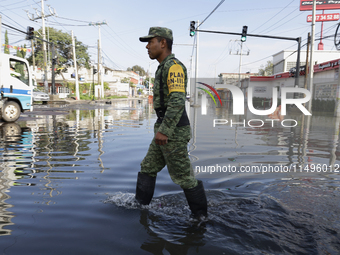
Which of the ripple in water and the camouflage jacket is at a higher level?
the camouflage jacket

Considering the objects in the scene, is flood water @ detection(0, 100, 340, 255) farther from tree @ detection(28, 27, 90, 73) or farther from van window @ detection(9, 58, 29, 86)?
tree @ detection(28, 27, 90, 73)

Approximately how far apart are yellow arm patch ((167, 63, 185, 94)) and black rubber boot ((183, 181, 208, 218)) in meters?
1.01

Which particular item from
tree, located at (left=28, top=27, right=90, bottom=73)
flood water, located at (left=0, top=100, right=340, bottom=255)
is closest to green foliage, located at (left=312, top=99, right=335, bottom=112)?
flood water, located at (left=0, top=100, right=340, bottom=255)

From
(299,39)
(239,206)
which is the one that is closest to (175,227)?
(239,206)

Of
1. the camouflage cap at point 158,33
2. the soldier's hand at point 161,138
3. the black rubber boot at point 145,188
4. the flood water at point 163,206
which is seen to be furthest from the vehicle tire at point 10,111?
the soldier's hand at point 161,138

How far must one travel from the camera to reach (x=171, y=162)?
2910mm

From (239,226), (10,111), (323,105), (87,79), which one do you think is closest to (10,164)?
(239,226)

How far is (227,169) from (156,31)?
10.2 feet

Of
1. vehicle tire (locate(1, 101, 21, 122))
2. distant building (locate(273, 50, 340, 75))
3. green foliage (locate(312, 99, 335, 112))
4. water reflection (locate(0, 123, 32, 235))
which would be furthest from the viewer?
distant building (locate(273, 50, 340, 75))

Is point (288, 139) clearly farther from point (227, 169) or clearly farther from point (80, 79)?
point (80, 79)

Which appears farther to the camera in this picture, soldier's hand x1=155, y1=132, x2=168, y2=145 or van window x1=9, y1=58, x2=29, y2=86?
van window x1=9, y1=58, x2=29, y2=86

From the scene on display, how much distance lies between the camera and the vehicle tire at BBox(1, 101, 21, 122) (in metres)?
11.7

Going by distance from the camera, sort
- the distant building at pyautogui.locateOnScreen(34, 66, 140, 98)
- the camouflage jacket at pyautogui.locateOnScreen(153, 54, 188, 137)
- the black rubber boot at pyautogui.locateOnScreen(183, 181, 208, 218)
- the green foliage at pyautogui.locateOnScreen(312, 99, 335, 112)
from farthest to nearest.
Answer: the distant building at pyautogui.locateOnScreen(34, 66, 140, 98) < the green foliage at pyautogui.locateOnScreen(312, 99, 335, 112) < the black rubber boot at pyautogui.locateOnScreen(183, 181, 208, 218) < the camouflage jacket at pyautogui.locateOnScreen(153, 54, 188, 137)

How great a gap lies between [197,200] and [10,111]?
36.8ft
